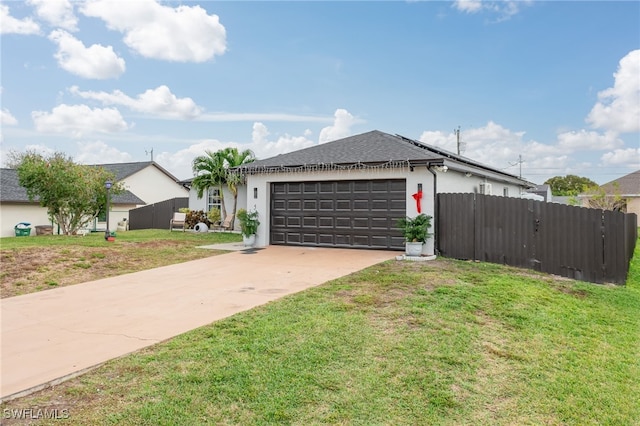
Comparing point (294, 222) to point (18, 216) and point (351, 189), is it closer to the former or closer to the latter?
point (351, 189)

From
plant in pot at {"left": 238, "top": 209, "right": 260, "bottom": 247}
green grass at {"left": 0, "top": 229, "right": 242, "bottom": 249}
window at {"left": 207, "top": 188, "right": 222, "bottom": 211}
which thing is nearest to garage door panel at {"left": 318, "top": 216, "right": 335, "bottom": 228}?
plant in pot at {"left": 238, "top": 209, "right": 260, "bottom": 247}

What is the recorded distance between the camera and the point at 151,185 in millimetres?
31703

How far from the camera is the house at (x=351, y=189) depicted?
35.0 ft

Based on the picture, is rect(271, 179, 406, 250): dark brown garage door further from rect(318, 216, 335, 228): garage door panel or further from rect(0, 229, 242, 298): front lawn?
rect(0, 229, 242, 298): front lawn

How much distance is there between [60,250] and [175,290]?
204 inches

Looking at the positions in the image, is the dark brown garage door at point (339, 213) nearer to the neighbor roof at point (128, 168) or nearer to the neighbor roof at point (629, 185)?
the neighbor roof at point (128, 168)

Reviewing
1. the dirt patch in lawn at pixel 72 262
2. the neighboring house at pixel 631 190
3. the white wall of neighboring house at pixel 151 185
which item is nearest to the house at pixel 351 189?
the dirt patch in lawn at pixel 72 262

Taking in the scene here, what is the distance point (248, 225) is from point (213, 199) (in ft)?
25.5

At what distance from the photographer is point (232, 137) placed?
22875 millimetres

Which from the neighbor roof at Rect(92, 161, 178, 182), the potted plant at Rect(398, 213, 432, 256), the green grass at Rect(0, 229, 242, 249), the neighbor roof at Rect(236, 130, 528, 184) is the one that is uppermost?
the neighbor roof at Rect(92, 161, 178, 182)

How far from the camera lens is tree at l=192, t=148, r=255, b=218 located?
58.6ft

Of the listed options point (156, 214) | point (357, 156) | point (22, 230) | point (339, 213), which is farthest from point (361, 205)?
point (22, 230)

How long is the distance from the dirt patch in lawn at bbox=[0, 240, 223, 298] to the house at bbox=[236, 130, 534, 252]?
268 cm

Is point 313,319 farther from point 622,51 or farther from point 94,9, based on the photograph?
point 622,51
